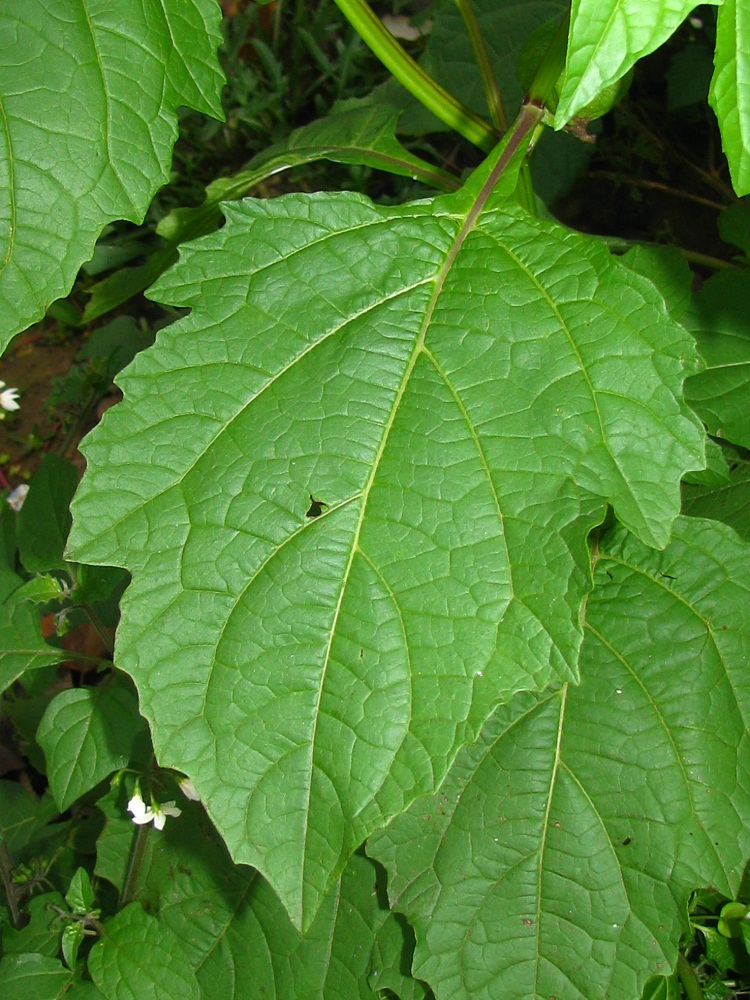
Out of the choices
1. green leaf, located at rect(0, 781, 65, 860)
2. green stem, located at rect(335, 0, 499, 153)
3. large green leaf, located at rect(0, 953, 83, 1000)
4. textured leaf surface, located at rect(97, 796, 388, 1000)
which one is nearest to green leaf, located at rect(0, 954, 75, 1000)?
large green leaf, located at rect(0, 953, 83, 1000)

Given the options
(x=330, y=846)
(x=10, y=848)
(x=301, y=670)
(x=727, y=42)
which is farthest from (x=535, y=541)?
(x=10, y=848)

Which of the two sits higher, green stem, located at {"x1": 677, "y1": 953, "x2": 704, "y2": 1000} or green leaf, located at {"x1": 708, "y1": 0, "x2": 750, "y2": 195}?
green leaf, located at {"x1": 708, "y1": 0, "x2": 750, "y2": 195}

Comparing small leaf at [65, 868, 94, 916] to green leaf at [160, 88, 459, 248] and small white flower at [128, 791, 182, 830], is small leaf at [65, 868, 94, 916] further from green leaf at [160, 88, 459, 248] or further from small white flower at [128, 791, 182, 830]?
green leaf at [160, 88, 459, 248]

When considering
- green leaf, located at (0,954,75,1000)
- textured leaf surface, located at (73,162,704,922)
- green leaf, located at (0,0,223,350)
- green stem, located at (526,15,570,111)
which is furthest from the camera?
green leaf, located at (0,954,75,1000)

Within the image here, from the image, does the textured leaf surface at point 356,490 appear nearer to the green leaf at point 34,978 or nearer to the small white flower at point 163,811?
the small white flower at point 163,811

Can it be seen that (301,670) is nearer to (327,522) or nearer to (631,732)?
(327,522)

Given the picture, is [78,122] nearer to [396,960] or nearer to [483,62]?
[483,62]
